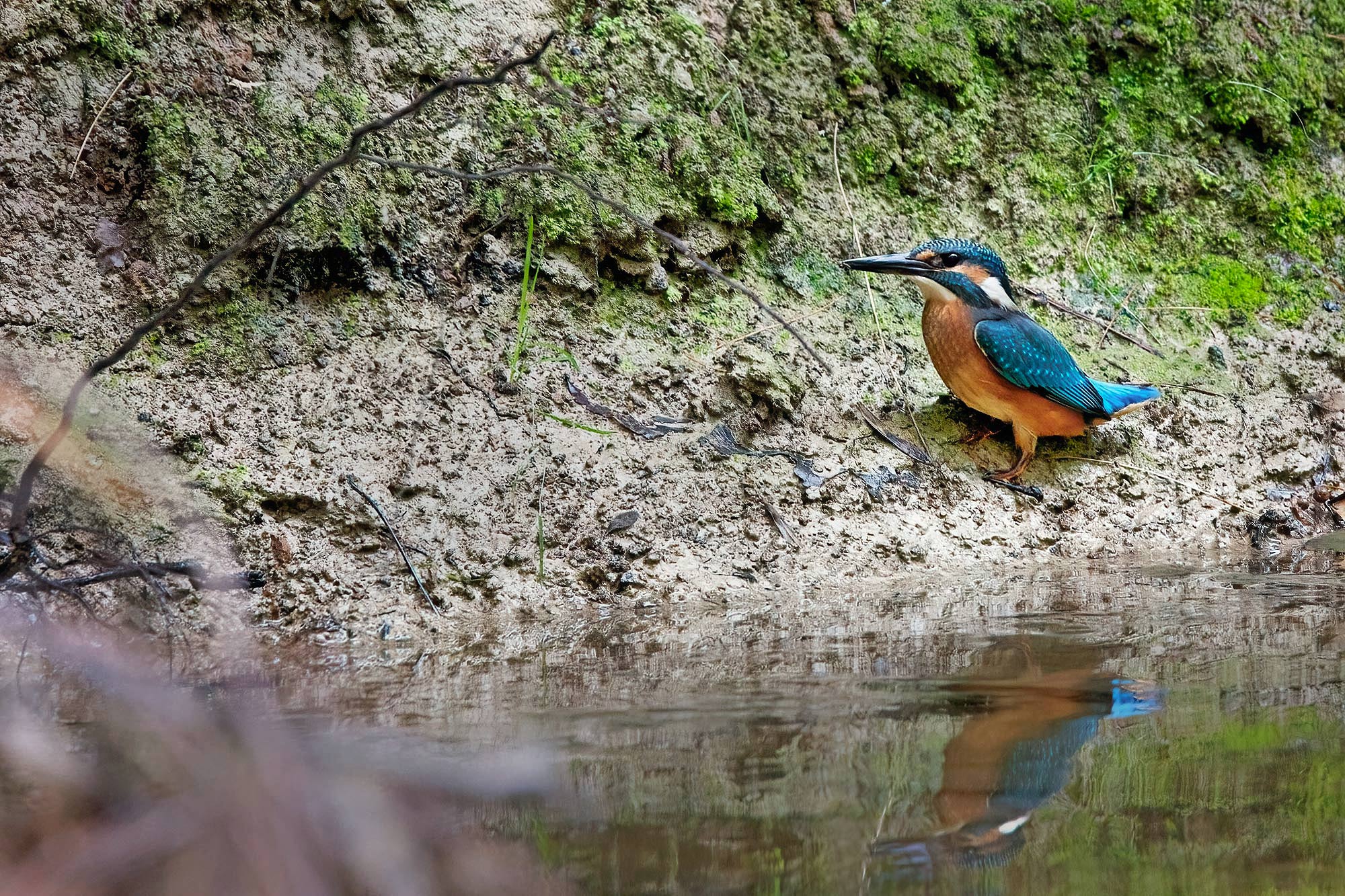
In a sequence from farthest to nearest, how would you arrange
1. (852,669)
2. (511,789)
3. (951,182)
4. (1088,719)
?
(951,182) < (852,669) < (1088,719) < (511,789)

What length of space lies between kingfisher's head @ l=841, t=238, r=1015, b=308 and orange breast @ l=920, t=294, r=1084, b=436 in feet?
0.18

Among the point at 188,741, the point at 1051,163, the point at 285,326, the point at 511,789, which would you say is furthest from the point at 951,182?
the point at 188,741

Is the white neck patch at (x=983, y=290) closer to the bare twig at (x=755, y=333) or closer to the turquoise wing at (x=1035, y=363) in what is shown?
the turquoise wing at (x=1035, y=363)

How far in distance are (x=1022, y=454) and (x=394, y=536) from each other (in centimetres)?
262

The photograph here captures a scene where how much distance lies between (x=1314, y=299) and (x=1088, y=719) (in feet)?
14.7

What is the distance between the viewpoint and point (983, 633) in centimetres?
273

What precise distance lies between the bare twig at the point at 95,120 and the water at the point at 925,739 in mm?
2228

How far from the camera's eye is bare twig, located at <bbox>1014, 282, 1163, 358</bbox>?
193 inches

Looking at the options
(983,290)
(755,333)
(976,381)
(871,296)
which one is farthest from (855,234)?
(976,381)

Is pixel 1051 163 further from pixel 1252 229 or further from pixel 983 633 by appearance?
pixel 983 633

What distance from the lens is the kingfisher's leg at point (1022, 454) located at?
4.14m

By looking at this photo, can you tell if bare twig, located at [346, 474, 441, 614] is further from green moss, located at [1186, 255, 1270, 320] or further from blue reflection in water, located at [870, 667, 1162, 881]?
green moss, located at [1186, 255, 1270, 320]

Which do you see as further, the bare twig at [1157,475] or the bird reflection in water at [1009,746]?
the bare twig at [1157,475]

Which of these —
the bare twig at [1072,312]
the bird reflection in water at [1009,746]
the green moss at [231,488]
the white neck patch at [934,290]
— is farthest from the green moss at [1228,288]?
the green moss at [231,488]
